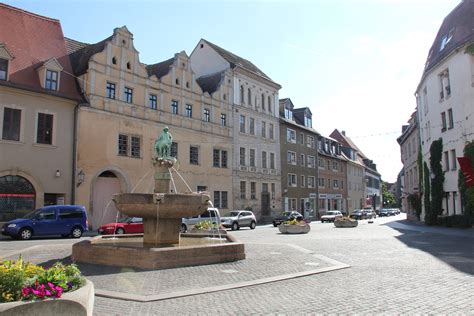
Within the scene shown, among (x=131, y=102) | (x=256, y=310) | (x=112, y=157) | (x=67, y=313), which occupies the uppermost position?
(x=131, y=102)

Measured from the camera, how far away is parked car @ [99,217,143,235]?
76.0 ft

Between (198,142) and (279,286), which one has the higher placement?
(198,142)

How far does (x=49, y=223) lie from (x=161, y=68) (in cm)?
2000

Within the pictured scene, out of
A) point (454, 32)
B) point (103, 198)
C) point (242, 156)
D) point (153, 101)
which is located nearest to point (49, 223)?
point (103, 198)

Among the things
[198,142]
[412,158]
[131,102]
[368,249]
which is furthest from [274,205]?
[368,249]

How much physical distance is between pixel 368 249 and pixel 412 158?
40331mm

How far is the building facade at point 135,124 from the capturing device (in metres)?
29.6

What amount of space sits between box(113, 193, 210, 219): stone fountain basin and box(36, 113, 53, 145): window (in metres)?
18.1

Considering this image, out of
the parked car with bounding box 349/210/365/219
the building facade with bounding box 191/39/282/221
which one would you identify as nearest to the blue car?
the building facade with bounding box 191/39/282/221

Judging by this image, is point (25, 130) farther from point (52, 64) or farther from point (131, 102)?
point (131, 102)

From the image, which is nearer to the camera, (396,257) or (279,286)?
(279,286)

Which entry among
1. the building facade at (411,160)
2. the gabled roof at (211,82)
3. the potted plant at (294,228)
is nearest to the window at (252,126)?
the gabled roof at (211,82)

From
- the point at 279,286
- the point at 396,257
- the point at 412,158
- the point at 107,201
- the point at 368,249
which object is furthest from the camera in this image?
the point at 412,158

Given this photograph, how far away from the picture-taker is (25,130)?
25984 mm
